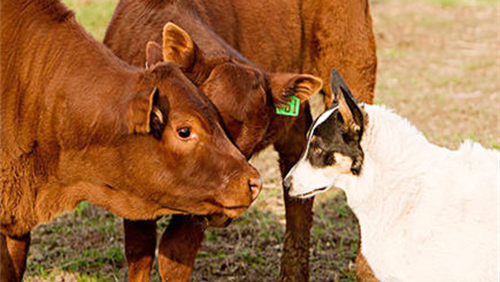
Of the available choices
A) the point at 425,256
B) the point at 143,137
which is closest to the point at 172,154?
the point at 143,137

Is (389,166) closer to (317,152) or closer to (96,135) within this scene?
(317,152)

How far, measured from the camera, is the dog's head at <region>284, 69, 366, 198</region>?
4104 millimetres

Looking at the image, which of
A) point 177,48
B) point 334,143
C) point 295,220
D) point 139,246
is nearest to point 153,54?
point 177,48

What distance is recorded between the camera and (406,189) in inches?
165

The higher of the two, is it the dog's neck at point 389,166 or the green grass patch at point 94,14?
the dog's neck at point 389,166

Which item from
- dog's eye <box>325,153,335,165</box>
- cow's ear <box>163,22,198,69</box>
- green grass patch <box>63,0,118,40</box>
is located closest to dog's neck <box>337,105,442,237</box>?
dog's eye <box>325,153,335,165</box>

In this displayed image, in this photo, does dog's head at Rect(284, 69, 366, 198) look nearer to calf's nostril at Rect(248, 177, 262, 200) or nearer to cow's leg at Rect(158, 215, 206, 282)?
calf's nostril at Rect(248, 177, 262, 200)

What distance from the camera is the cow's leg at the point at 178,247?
4.63 metres

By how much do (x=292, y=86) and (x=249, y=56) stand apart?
787 millimetres

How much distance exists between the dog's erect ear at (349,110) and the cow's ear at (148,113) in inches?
36.8

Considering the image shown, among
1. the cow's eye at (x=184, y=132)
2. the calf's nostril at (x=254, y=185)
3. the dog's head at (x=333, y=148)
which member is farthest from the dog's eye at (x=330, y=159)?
the cow's eye at (x=184, y=132)

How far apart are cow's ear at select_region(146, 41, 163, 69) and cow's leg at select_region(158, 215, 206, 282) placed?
967mm

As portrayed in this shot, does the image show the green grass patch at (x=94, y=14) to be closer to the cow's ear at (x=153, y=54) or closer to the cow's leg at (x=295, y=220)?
the cow's leg at (x=295, y=220)

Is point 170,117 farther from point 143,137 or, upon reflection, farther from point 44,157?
point 44,157
